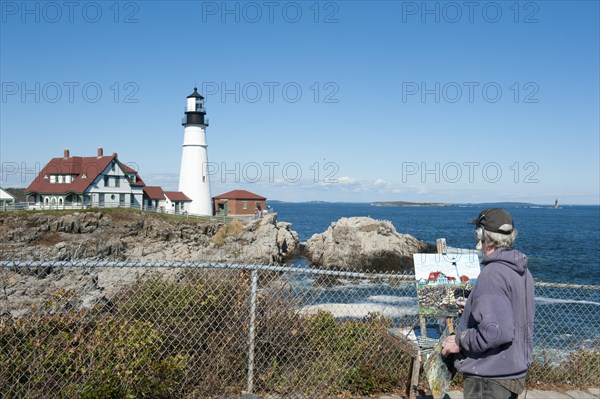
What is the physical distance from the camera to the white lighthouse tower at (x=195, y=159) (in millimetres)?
51844

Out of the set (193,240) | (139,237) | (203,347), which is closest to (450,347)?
(203,347)

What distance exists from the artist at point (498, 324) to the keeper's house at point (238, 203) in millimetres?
56184

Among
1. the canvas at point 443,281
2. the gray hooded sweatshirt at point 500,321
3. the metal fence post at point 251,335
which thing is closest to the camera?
the gray hooded sweatshirt at point 500,321

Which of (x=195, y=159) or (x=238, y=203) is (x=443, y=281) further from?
(x=238, y=203)

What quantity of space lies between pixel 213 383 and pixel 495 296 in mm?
3238

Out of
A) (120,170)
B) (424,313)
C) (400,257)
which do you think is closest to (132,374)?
(424,313)

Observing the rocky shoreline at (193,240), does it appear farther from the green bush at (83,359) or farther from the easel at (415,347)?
the easel at (415,347)

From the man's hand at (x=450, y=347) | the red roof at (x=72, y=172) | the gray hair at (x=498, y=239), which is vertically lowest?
the man's hand at (x=450, y=347)

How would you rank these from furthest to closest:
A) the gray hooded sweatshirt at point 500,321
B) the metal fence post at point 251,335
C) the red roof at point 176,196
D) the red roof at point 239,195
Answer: the red roof at point 239,195, the red roof at point 176,196, the metal fence post at point 251,335, the gray hooded sweatshirt at point 500,321

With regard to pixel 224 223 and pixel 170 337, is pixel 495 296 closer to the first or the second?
pixel 170 337

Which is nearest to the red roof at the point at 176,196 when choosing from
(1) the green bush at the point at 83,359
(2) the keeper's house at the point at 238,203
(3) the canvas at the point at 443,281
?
(2) the keeper's house at the point at 238,203

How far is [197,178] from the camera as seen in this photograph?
173ft

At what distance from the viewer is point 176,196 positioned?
52.1 m

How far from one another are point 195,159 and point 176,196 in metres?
4.46
